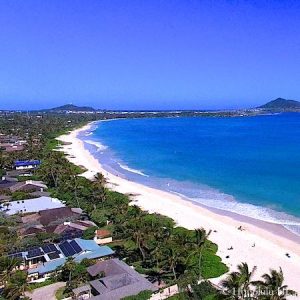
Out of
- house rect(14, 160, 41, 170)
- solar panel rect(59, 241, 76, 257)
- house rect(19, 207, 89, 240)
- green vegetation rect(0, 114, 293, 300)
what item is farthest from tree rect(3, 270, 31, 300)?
house rect(14, 160, 41, 170)

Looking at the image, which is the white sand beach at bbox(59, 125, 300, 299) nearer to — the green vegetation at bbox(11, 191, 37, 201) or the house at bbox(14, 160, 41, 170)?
the green vegetation at bbox(11, 191, 37, 201)

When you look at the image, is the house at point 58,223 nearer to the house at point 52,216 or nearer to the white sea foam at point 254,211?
the house at point 52,216

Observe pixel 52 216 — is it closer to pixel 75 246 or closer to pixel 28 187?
pixel 75 246

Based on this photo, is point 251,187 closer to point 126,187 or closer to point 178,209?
point 178,209

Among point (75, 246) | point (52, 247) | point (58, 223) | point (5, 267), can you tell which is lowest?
point (58, 223)

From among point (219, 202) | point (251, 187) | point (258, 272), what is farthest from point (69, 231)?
point (251, 187)

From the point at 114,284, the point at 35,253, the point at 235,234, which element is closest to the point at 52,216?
the point at 35,253

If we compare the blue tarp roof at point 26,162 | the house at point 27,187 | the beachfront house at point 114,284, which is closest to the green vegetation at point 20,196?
the house at point 27,187
